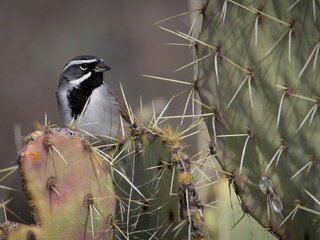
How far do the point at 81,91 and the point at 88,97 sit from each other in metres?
0.06

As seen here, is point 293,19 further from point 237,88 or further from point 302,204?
point 302,204

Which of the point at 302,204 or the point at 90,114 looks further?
the point at 90,114

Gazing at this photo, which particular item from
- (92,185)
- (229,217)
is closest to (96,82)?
(229,217)

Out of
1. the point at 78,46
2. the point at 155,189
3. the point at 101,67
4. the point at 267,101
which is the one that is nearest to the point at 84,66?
the point at 101,67

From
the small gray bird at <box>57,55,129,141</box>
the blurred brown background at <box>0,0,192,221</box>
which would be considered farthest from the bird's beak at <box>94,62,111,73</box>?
the blurred brown background at <box>0,0,192,221</box>

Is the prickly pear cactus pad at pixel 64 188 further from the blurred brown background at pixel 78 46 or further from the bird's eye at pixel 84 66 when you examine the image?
the blurred brown background at pixel 78 46

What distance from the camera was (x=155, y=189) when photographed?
296 centimetres

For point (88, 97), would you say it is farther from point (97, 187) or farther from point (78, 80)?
point (97, 187)

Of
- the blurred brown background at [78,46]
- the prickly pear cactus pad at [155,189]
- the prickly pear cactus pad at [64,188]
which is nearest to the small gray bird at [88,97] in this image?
the prickly pear cactus pad at [155,189]

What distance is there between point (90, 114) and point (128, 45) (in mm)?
2899

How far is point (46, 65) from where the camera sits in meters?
7.05

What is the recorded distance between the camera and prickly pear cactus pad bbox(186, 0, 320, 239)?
2.71 meters

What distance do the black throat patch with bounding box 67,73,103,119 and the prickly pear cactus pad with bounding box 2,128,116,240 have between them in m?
1.59

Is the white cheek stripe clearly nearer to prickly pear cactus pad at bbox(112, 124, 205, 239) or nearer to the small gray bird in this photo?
the small gray bird
